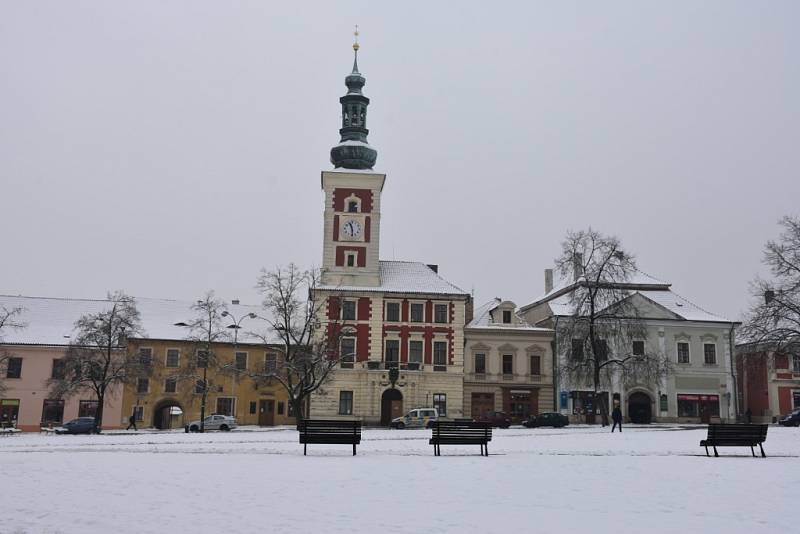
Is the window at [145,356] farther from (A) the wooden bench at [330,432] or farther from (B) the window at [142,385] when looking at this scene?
(A) the wooden bench at [330,432]

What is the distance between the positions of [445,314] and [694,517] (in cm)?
4701

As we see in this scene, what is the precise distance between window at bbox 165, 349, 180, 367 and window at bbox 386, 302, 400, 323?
16874mm

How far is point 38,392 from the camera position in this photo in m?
58.3

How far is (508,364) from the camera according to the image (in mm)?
59969

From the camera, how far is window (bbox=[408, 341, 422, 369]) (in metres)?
57.1

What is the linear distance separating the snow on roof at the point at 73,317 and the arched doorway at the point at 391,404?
12.6m

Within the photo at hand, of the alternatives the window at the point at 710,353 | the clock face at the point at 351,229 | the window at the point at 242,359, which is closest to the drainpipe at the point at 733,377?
the window at the point at 710,353

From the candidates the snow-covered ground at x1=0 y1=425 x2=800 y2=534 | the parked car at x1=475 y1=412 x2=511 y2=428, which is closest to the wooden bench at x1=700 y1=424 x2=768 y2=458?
the snow-covered ground at x1=0 y1=425 x2=800 y2=534

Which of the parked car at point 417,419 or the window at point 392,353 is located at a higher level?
the window at point 392,353

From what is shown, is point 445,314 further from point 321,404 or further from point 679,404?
point 679,404

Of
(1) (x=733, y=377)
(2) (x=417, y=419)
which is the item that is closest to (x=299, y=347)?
(2) (x=417, y=419)

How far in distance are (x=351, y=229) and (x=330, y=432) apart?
38.6 meters

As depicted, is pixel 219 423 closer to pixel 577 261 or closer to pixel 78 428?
pixel 78 428

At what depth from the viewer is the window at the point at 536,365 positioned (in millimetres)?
Answer: 59875
